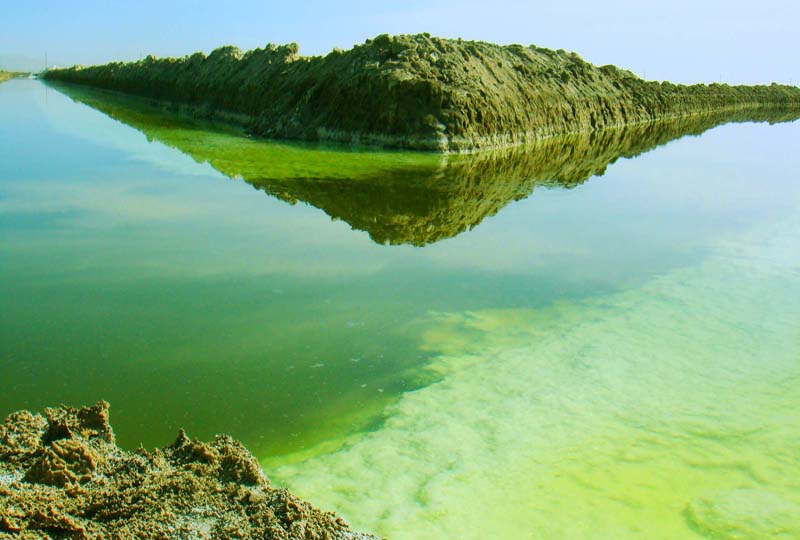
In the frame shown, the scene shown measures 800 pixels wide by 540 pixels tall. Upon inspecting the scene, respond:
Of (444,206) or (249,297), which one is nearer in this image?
(249,297)

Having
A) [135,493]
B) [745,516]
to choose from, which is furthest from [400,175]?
[135,493]

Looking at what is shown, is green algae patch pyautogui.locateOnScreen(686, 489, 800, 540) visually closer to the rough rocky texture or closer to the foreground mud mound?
the foreground mud mound

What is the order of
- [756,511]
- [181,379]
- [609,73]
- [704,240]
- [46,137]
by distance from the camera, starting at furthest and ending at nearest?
[609,73]
[46,137]
[704,240]
[181,379]
[756,511]

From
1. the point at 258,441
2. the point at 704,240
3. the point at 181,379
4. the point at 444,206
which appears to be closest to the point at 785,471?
the point at 258,441

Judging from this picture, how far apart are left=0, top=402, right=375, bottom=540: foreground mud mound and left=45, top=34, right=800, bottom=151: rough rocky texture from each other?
39.4 feet

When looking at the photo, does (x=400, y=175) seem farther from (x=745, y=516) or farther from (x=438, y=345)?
(x=745, y=516)

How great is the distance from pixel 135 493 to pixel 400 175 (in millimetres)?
8922

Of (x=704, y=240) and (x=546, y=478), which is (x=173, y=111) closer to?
(x=704, y=240)

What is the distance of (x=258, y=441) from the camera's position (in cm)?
320

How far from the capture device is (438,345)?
172 inches

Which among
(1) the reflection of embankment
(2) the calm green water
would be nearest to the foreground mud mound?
(2) the calm green water

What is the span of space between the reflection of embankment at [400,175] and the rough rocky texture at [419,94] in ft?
2.83

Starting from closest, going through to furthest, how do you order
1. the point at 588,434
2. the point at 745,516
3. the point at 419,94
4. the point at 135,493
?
the point at 135,493
the point at 745,516
the point at 588,434
the point at 419,94

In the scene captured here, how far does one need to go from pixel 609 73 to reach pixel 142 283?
2476 cm
